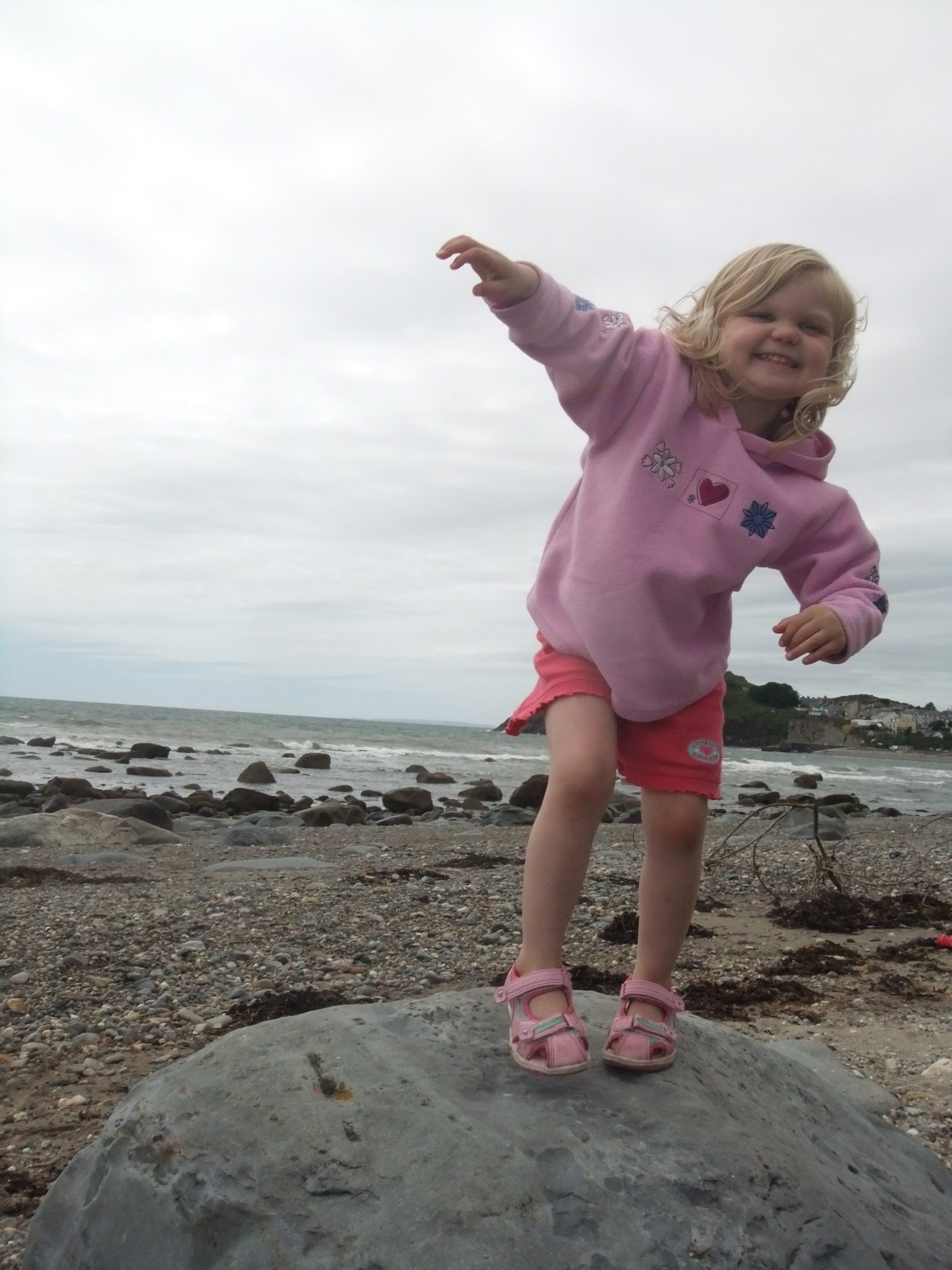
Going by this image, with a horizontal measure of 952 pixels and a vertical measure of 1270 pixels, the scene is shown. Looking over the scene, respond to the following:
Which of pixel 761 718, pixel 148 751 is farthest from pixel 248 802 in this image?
pixel 761 718

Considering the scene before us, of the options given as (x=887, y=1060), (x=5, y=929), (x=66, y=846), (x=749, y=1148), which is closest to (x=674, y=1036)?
(x=749, y=1148)

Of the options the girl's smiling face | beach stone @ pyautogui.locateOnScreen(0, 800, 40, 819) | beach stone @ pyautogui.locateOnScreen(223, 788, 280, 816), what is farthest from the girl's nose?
beach stone @ pyautogui.locateOnScreen(223, 788, 280, 816)

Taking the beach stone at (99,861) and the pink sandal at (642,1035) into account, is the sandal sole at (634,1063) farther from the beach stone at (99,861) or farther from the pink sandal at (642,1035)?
the beach stone at (99,861)

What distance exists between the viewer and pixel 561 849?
258cm

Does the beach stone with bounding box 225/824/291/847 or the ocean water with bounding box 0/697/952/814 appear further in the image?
the ocean water with bounding box 0/697/952/814

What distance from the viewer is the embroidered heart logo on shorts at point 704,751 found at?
8.98ft

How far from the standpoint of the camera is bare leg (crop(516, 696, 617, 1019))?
257 centimetres

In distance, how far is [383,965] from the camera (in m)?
4.91

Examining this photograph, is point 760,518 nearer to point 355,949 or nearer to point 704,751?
point 704,751

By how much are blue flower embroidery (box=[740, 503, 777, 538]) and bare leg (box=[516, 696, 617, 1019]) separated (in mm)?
709

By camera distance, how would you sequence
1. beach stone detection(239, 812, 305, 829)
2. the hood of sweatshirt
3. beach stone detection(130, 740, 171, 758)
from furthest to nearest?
beach stone detection(130, 740, 171, 758) < beach stone detection(239, 812, 305, 829) < the hood of sweatshirt

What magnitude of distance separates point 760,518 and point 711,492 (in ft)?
0.50

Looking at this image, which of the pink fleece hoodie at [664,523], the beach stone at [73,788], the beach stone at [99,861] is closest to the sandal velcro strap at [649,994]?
the pink fleece hoodie at [664,523]

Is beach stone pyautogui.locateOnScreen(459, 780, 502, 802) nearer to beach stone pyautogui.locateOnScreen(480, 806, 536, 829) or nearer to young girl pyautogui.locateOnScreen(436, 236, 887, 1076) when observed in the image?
beach stone pyautogui.locateOnScreen(480, 806, 536, 829)
